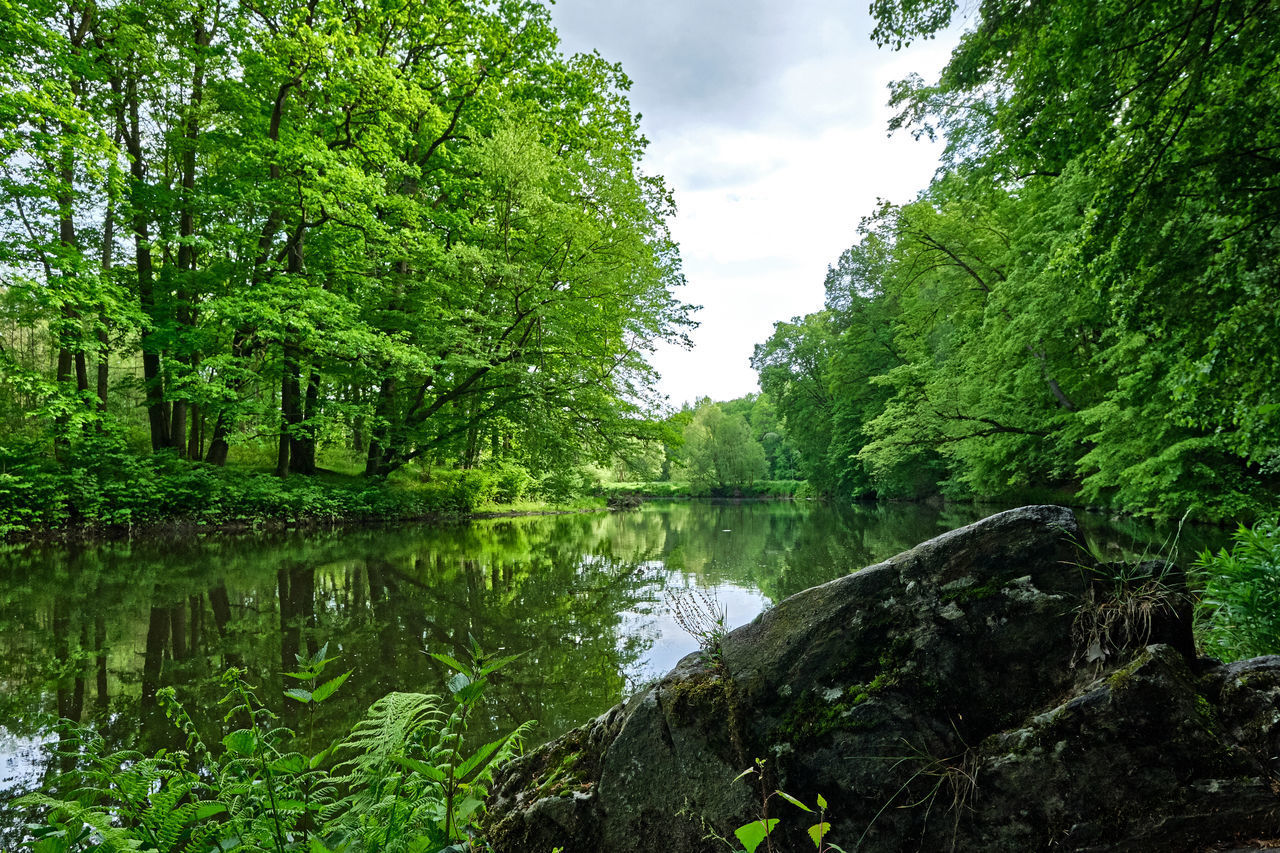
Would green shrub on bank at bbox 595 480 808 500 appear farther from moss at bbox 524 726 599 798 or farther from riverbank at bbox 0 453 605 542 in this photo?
moss at bbox 524 726 599 798

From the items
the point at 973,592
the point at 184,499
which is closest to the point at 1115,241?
the point at 973,592

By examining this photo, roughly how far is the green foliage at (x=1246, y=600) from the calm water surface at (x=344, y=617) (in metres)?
3.71

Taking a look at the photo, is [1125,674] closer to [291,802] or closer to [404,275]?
[291,802]

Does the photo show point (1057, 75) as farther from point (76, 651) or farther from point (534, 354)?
point (534, 354)

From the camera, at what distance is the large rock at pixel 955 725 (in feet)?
5.61

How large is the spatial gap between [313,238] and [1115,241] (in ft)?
50.7

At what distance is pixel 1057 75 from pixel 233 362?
15.4 m

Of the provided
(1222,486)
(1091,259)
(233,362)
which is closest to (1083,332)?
(1222,486)

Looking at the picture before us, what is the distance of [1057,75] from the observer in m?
5.38

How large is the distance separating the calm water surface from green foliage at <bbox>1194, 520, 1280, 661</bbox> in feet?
12.2

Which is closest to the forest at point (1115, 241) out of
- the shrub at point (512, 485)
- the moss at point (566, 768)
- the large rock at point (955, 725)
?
the large rock at point (955, 725)

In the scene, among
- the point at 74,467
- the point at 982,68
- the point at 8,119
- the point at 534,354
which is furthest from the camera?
the point at 534,354

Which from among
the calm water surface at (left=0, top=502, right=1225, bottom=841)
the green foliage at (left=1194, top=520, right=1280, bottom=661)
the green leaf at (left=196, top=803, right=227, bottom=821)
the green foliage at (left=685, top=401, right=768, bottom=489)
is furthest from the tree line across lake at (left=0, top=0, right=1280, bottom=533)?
the green foliage at (left=685, top=401, right=768, bottom=489)

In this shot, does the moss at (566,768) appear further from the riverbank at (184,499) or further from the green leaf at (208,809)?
the riverbank at (184,499)
